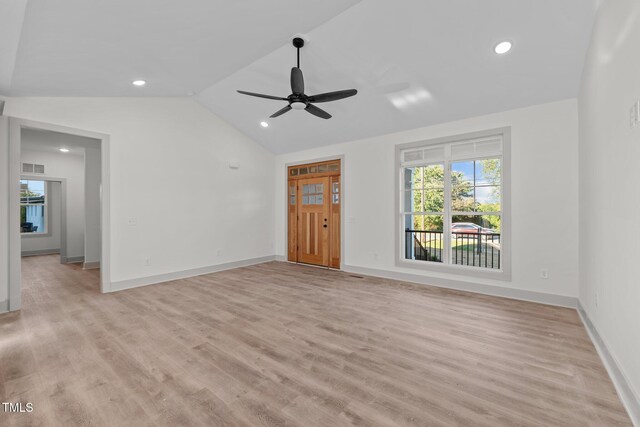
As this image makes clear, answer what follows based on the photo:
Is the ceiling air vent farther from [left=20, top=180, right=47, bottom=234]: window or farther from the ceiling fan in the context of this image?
the ceiling fan

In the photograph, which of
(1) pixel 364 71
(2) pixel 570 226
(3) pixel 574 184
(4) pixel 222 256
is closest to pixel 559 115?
(3) pixel 574 184

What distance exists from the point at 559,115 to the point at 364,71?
8.43 ft

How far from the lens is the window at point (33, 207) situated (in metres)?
8.16

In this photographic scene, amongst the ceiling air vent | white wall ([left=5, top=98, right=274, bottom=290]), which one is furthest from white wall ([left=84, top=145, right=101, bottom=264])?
white wall ([left=5, top=98, right=274, bottom=290])

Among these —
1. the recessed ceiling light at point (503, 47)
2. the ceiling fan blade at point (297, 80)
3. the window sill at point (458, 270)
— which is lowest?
A: the window sill at point (458, 270)

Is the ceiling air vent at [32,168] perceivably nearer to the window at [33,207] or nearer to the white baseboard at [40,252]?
the window at [33,207]

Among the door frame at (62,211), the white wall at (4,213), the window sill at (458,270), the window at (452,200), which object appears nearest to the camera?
the white wall at (4,213)

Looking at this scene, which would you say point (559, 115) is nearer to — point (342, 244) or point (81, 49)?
point (342, 244)

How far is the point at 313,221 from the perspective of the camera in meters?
6.46

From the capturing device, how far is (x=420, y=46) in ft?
10.7

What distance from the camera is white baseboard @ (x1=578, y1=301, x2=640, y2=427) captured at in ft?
5.34

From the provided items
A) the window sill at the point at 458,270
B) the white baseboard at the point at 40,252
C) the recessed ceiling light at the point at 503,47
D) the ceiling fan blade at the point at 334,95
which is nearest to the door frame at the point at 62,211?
the white baseboard at the point at 40,252

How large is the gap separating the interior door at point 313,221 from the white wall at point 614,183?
421 centimetres

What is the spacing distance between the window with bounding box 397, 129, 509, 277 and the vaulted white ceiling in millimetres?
528
